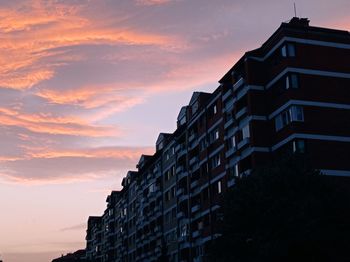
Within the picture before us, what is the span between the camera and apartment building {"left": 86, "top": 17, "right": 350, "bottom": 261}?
166 ft

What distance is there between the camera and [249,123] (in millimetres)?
54094

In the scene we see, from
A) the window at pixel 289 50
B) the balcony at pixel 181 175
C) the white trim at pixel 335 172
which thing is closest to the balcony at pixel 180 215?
the balcony at pixel 181 175

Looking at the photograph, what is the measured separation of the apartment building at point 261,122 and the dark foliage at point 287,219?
3.81m

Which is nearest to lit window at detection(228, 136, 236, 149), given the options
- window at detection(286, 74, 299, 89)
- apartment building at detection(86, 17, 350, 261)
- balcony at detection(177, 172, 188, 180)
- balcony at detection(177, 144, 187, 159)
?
apartment building at detection(86, 17, 350, 261)

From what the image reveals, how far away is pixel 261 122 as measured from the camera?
54.0m

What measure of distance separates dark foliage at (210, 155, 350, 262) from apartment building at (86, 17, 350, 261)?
150 inches

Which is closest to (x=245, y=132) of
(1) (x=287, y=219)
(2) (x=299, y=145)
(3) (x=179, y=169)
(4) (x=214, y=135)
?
(2) (x=299, y=145)

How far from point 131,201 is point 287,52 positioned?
69789 millimetres

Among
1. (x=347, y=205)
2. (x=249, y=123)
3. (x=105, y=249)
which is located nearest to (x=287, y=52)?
(x=249, y=123)

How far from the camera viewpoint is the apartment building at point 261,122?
50.6 m

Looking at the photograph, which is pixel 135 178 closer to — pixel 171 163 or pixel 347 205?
pixel 171 163

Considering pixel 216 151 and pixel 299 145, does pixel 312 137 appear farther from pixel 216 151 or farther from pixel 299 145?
pixel 216 151

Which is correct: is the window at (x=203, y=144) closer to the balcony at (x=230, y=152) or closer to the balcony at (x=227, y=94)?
the balcony at (x=227, y=94)

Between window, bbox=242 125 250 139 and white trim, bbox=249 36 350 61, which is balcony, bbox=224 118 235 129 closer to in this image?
window, bbox=242 125 250 139
